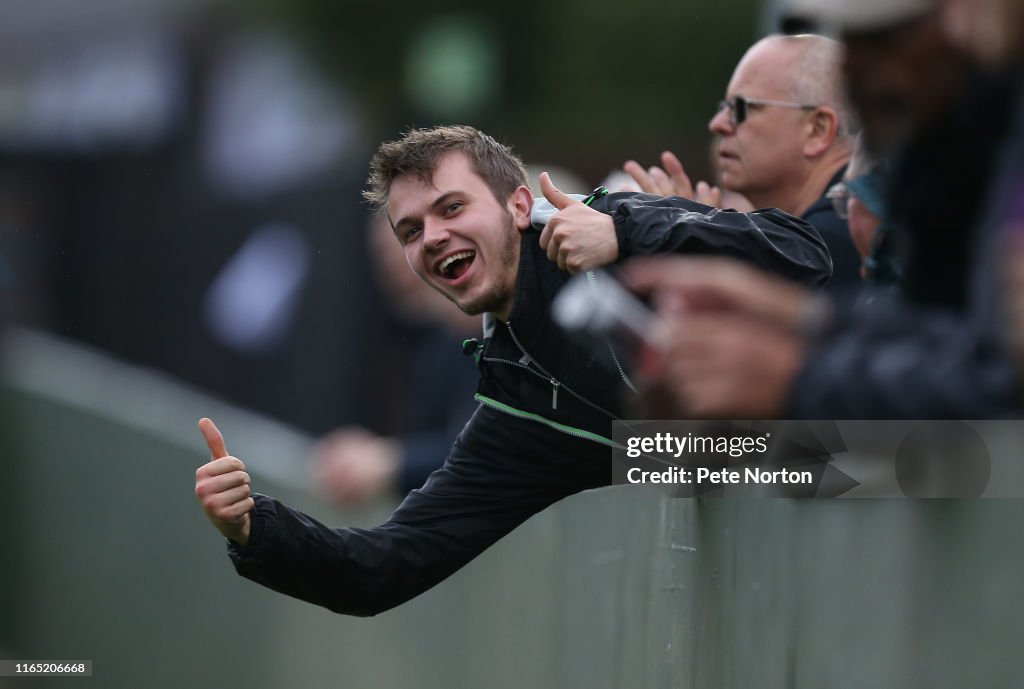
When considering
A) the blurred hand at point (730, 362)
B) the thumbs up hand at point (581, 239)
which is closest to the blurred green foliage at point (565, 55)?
the thumbs up hand at point (581, 239)

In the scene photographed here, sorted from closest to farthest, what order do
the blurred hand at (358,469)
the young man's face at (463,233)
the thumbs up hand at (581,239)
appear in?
the thumbs up hand at (581,239) → the young man's face at (463,233) → the blurred hand at (358,469)

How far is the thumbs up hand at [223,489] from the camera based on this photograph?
13.3 ft

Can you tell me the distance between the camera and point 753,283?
1797mm

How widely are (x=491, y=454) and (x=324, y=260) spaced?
429 centimetres

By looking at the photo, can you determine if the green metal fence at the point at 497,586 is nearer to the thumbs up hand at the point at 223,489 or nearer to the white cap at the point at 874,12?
the white cap at the point at 874,12

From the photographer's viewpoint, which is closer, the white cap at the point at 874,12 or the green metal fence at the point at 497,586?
the white cap at the point at 874,12

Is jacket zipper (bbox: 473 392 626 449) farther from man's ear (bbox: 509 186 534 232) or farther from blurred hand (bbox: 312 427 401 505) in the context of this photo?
blurred hand (bbox: 312 427 401 505)

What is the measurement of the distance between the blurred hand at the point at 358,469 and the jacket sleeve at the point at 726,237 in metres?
2.17

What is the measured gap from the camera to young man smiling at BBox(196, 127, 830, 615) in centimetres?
421

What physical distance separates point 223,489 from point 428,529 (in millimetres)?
720

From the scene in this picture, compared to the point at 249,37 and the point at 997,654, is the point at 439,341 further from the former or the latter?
the point at 249,37

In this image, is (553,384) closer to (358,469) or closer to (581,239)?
(581,239)

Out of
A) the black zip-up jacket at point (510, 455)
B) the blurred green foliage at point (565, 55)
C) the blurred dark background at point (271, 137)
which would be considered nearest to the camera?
the black zip-up jacket at point (510, 455)

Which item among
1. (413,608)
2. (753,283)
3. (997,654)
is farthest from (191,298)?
(753,283)
